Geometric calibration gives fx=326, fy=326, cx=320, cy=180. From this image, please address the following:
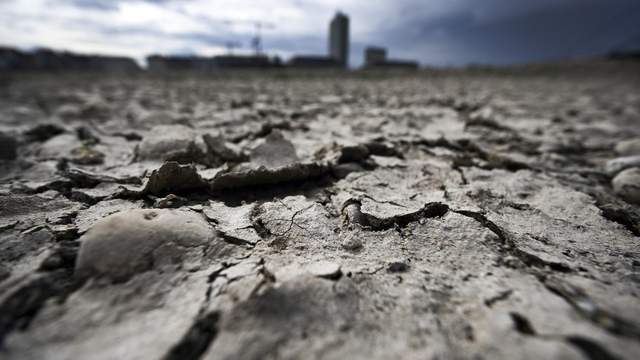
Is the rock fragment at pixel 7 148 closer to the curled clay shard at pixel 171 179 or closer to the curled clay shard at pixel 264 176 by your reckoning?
the curled clay shard at pixel 171 179

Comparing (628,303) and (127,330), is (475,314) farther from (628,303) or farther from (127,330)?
(127,330)

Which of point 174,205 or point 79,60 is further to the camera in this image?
point 79,60

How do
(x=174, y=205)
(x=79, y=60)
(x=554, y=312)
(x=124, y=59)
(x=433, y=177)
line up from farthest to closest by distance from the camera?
(x=124, y=59) → (x=79, y=60) → (x=433, y=177) → (x=174, y=205) → (x=554, y=312)

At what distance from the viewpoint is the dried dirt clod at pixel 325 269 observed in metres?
0.78

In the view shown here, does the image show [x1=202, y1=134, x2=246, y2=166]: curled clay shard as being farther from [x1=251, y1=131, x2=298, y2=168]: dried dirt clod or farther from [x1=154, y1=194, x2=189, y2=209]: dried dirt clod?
[x1=154, y1=194, x2=189, y2=209]: dried dirt clod

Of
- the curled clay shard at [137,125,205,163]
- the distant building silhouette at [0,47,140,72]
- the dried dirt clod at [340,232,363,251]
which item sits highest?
the curled clay shard at [137,125,205,163]

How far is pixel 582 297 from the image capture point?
0.69 metres

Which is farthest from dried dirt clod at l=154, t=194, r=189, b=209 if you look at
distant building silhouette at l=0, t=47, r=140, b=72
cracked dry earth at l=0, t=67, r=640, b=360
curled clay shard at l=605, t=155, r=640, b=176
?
Answer: distant building silhouette at l=0, t=47, r=140, b=72

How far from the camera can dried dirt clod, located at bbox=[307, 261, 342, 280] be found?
2.56ft

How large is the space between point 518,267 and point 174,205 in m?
1.04

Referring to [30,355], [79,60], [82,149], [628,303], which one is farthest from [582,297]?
[79,60]

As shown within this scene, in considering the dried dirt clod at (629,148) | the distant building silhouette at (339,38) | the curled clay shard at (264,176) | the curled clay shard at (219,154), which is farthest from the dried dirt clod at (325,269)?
the distant building silhouette at (339,38)

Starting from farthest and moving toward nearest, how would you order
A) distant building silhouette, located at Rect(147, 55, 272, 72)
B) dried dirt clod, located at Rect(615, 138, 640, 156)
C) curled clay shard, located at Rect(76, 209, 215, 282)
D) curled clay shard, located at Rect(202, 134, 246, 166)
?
distant building silhouette, located at Rect(147, 55, 272, 72) → dried dirt clod, located at Rect(615, 138, 640, 156) → curled clay shard, located at Rect(202, 134, 246, 166) → curled clay shard, located at Rect(76, 209, 215, 282)

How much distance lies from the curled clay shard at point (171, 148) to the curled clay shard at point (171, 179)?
0.37 metres
